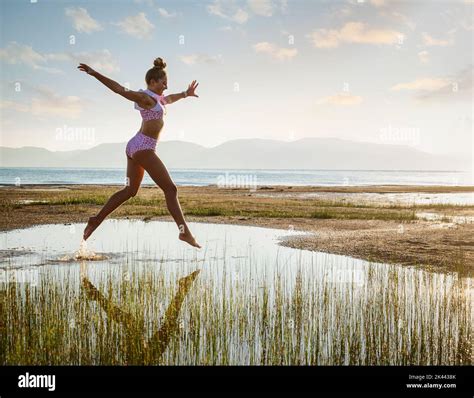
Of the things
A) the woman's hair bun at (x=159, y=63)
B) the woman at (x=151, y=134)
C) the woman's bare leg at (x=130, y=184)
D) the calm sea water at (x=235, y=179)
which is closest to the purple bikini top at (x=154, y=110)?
the woman at (x=151, y=134)

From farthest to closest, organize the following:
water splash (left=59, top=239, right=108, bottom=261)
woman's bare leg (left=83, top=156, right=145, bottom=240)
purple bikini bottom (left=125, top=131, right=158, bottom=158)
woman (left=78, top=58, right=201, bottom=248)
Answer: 1. water splash (left=59, top=239, right=108, bottom=261)
2. woman's bare leg (left=83, top=156, right=145, bottom=240)
3. purple bikini bottom (left=125, top=131, right=158, bottom=158)
4. woman (left=78, top=58, right=201, bottom=248)

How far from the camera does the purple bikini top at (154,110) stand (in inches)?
239

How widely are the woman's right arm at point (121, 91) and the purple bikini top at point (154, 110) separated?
9cm

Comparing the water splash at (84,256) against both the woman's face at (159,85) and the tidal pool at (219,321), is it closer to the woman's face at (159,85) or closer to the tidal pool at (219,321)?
the tidal pool at (219,321)

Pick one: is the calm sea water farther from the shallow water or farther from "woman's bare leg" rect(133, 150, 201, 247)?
"woman's bare leg" rect(133, 150, 201, 247)

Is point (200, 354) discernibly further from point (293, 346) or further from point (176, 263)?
point (176, 263)

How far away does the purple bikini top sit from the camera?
19.9ft

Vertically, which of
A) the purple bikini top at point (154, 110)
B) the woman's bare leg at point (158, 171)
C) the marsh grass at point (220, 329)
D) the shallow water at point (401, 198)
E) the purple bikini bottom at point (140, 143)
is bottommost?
the marsh grass at point (220, 329)

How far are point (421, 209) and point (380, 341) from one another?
2262cm

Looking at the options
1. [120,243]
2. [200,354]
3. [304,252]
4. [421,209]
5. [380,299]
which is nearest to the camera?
[200,354]

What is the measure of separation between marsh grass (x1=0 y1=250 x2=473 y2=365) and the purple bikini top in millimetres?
2323

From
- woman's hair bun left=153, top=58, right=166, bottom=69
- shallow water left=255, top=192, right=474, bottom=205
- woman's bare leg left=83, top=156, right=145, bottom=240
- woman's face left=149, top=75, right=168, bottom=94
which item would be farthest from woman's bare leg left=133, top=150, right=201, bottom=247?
shallow water left=255, top=192, right=474, bottom=205

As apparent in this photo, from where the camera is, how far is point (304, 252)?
10.5 meters
